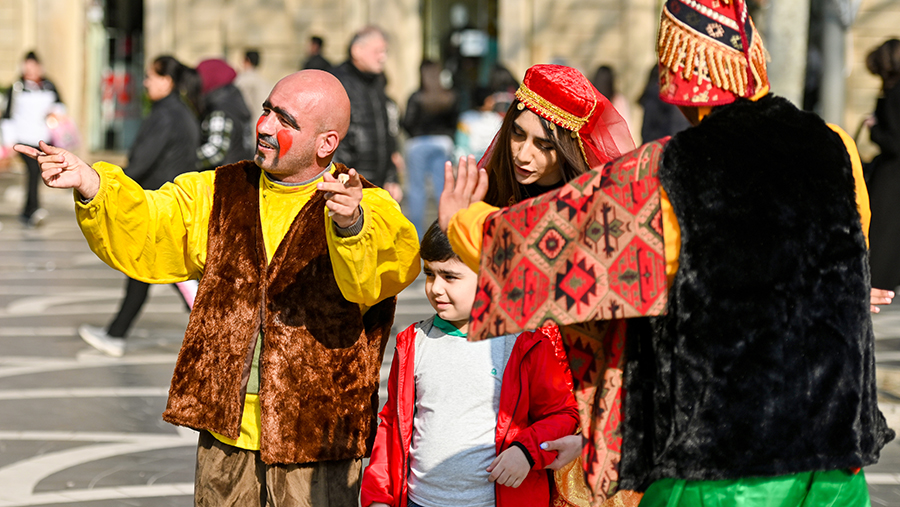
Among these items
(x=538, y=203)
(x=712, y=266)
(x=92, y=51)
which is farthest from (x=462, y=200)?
(x=92, y=51)

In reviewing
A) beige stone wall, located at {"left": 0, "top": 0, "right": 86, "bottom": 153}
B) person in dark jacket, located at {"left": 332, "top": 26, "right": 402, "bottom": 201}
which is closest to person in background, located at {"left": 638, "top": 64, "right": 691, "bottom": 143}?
person in dark jacket, located at {"left": 332, "top": 26, "right": 402, "bottom": 201}

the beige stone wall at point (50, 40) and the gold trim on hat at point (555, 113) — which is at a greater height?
the gold trim on hat at point (555, 113)

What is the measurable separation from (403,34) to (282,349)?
638 inches

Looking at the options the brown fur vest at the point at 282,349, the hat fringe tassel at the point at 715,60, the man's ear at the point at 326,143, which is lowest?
the brown fur vest at the point at 282,349

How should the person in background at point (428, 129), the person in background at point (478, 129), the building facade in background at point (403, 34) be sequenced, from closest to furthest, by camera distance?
the person in background at point (478, 129) → the person in background at point (428, 129) → the building facade in background at point (403, 34)

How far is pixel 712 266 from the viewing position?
2.38 meters

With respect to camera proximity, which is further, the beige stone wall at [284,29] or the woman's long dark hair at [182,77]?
the beige stone wall at [284,29]

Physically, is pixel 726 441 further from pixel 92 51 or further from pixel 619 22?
pixel 92 51

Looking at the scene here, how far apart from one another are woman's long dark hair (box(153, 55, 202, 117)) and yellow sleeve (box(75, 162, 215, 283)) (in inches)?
195

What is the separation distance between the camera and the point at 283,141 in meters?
3.27

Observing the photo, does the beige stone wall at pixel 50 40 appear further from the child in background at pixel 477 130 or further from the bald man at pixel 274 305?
the bald man at pixel 274 305

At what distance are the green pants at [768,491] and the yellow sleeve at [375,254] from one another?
94 cm

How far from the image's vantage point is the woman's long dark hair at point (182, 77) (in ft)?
26.7

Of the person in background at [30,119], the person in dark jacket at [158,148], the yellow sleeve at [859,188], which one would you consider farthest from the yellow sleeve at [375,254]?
the person in background at [30,119]
